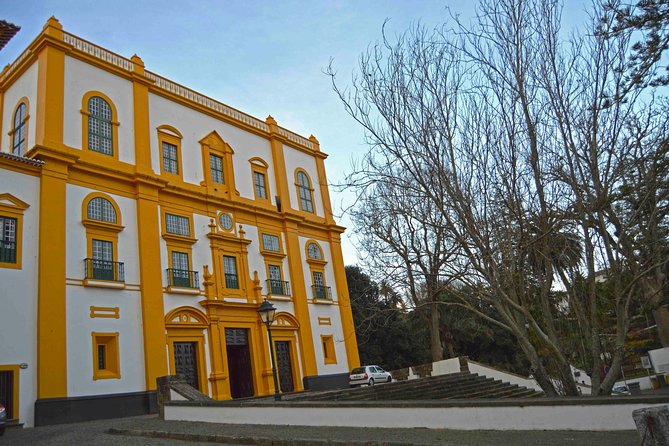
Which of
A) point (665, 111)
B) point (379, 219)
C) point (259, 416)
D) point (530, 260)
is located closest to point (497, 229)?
point (530, 260)

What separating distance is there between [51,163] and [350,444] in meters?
14.2

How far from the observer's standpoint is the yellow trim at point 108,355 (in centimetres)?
1648

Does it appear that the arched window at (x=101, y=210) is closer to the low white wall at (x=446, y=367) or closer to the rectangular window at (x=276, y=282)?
the rectangular window at (x=276, y=282)

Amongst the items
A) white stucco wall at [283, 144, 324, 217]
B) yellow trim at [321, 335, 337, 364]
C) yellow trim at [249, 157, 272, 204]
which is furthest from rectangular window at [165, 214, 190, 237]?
yellow trim at [321, 335, 337, 364]

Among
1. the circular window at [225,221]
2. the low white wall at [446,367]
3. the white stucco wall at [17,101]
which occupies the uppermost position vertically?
the white stucco wall at [17,101]

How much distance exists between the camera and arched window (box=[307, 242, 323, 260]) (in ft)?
87.5

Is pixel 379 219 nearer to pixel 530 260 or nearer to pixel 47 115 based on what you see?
pixel 530 260

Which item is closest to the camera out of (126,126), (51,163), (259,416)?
(259,416)

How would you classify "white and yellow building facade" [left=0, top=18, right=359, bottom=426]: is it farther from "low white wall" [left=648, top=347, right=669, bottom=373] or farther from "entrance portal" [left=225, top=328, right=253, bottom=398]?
"low white wall" [left=648, top=347, right=669, bottom=373]

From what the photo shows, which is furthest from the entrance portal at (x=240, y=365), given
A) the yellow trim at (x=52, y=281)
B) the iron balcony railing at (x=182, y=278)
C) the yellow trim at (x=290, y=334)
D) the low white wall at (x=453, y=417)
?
the low white wall at (x=453, y=417)

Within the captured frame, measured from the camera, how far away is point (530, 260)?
11.4 m

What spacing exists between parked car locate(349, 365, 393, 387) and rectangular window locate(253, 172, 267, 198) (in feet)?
30.6

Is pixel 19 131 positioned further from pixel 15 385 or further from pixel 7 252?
pixel 15 385

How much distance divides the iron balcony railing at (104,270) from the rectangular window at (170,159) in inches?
199
